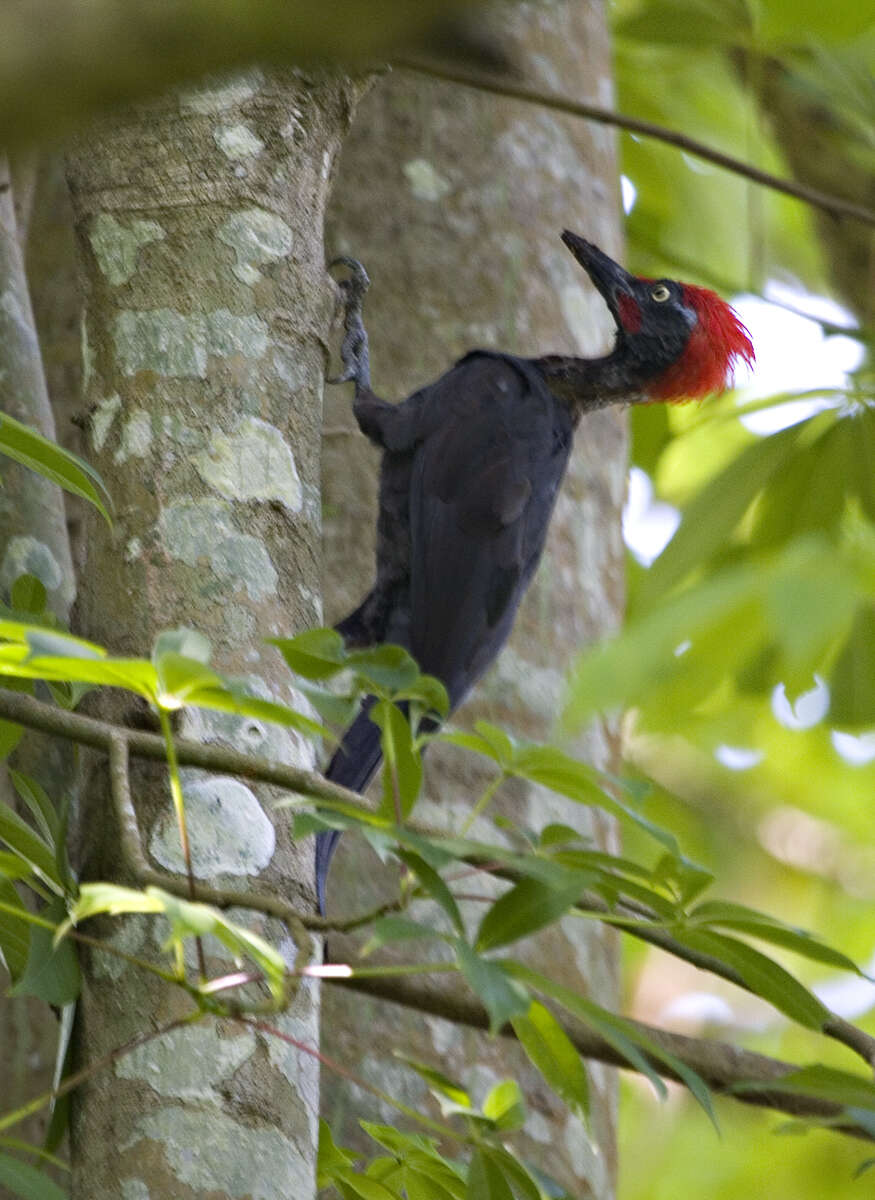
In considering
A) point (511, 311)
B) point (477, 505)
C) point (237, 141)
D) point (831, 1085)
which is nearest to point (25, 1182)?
point (831, 1085)

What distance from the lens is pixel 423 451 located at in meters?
2.50

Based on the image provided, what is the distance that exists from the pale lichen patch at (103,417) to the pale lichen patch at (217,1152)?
69cm

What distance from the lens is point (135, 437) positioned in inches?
58.0

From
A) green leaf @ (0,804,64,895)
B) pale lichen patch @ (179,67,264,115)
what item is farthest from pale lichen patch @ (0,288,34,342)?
green leaf @ (0,804,64,895)

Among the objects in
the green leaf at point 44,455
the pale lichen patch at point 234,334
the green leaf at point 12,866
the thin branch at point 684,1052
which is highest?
the pale lichen patch at point 234,334

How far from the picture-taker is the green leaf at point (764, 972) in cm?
126

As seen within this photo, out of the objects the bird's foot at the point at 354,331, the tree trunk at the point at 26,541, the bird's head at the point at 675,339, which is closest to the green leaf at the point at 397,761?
the tree trunk at the point at 26,541

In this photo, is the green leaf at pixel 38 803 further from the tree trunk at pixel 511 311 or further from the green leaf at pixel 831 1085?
the tree trunk at pixel 511 311

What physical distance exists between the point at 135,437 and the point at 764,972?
816 mm

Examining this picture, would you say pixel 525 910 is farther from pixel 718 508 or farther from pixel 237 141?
pixel 718 508

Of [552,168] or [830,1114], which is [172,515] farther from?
[552,168]

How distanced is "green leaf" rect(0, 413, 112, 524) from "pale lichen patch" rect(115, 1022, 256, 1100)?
462 millimetres

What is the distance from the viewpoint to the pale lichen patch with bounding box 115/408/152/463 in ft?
4.81

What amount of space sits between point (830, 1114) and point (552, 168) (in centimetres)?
181
